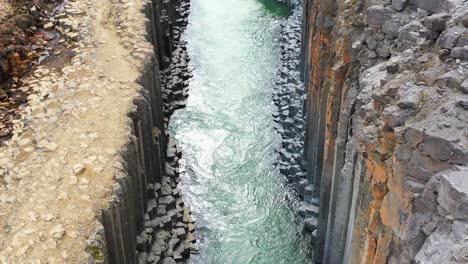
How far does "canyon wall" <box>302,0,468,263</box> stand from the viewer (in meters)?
7.37

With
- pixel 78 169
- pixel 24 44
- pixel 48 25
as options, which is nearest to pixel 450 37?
pixel 78 169

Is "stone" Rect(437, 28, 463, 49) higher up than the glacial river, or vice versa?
"stone" Rect(437, 28, 463, 49)

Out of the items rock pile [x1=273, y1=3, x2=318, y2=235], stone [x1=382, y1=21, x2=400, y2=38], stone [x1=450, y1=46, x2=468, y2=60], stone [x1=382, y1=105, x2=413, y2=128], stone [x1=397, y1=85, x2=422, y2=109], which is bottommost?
rock pile [x1=273, y1=3, x2=318, y2=235]

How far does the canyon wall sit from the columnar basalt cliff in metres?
4.74

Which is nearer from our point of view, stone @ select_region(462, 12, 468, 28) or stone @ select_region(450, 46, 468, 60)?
stone @ select_region(450, 46, 468, 60)

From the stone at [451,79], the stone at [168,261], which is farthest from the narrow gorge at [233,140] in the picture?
the stone at [168,261]

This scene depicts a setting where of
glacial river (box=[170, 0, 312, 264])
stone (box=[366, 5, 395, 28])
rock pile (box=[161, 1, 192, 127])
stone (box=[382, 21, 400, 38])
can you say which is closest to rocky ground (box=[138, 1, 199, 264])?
glacial river (box=[170, 0, 312, 264])

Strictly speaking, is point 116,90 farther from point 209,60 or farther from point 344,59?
point 209,60

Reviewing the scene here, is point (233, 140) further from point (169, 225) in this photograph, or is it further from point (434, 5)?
point (434, 5)

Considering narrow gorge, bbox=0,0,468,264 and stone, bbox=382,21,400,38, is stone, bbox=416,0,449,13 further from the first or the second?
stone, bbox=382,21,400,38

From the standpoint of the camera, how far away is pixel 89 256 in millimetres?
10023

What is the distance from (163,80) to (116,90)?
7.35m

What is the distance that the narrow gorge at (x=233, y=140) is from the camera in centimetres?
816

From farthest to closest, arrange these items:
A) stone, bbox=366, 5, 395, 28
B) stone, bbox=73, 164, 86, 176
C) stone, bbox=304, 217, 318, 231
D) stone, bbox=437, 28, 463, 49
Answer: stone, bbox=304, 217, 318, 231 < stone, bbox=73, 164, 86, 176 < stone, bbox=366, 5, 395, 28 < stone, bbox=437, 28, 463, 49
